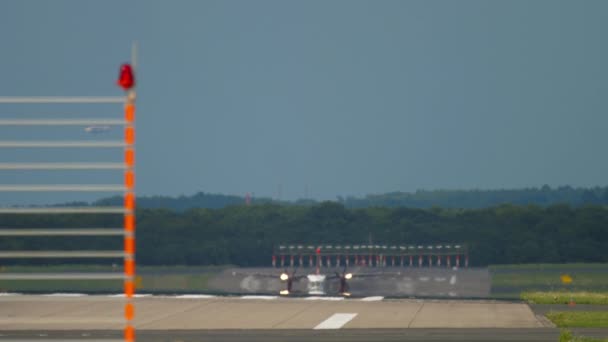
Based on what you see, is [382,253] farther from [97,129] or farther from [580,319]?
[97,129]

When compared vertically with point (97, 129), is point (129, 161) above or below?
below

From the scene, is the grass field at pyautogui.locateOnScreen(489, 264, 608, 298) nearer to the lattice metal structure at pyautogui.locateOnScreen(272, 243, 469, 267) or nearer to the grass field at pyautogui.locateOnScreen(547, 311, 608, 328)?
the lattice metal structure at pyautogui.locateOnScreen(272, 243, 469, 267)

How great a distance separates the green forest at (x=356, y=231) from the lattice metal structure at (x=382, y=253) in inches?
62.2

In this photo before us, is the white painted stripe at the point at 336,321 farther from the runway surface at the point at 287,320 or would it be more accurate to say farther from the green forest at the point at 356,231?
the green forest at the point at 356,231

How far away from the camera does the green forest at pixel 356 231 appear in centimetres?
11388

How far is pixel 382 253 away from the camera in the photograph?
383ft

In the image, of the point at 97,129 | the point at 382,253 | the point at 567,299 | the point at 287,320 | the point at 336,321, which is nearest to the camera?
the point at 97,129

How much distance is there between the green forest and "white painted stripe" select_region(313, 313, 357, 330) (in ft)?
208

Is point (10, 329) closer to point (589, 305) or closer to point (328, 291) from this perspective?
point (589, 305)

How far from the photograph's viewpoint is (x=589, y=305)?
2012 inches

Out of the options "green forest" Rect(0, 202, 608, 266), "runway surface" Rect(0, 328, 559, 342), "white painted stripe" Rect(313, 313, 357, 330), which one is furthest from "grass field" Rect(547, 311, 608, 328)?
"green forest" Rect(0, 202, 608, 266)

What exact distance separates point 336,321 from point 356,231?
291 ft

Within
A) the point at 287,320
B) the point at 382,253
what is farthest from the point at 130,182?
the point at 382,253

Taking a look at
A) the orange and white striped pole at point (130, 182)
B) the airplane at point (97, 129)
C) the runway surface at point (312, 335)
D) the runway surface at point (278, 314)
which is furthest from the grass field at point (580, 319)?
the airplane at point (97, 129)
